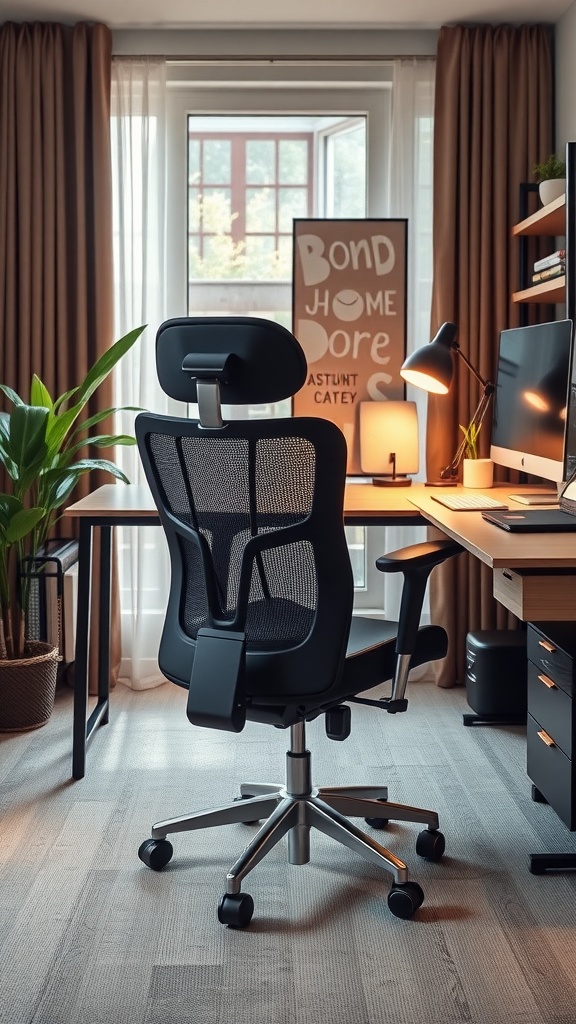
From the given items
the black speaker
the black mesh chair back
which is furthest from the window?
the black mesh chair back

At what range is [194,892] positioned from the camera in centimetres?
221

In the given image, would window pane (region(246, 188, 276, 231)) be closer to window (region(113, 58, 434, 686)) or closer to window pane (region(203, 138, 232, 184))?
window (region(113, 58, 434, 686))

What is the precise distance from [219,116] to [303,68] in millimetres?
357

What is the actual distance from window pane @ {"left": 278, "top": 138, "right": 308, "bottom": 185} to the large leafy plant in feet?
3.52

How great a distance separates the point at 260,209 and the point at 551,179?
1112 mm

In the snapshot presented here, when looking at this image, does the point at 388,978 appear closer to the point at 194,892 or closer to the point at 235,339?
the point at 194,892

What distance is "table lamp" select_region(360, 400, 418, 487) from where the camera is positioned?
3.52 m

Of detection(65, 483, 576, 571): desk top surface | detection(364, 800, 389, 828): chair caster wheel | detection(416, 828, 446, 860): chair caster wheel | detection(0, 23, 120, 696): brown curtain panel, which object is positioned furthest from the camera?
detection(0, 23, 120, 696): brown curtain panel

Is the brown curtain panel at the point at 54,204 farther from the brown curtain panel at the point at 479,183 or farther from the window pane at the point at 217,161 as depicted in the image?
the brown curtain panel at the point at 479,183

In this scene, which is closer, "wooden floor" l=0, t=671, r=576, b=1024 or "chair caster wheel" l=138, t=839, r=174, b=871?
"wooden floor" l=0, t=671, r=576, b=1024

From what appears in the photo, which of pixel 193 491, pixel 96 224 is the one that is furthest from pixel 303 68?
pixel 193 491

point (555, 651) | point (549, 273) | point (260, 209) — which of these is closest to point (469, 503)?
point (555, 651)

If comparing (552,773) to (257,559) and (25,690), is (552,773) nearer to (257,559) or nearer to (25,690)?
(257,559)

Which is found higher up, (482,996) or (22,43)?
(22,43)
